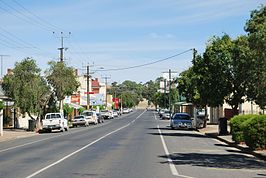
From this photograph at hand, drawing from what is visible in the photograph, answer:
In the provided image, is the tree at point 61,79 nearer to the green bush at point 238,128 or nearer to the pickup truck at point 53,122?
the pickup truck at point 53,122

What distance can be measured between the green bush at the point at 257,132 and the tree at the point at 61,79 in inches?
1329

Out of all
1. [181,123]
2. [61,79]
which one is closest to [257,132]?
[181,123]

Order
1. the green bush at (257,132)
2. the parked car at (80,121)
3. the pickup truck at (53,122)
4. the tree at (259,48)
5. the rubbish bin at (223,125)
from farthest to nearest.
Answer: the parked car at (80,121)
the pickup truck at (53,122)
the rubbish bin at (223,125)
the green bush at (257,132)
the tree at (259,48)

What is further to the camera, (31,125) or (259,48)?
(31,125)

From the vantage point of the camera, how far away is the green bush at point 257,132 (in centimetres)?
2309

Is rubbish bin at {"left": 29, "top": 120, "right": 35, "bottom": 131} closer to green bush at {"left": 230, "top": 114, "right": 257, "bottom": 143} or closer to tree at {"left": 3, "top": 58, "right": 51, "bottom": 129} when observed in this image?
tree at {"left": 3, "top": 58, "right": 51, "bottom": 129}

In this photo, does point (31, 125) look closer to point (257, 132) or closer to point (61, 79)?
point (61, 79)

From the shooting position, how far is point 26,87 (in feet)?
163

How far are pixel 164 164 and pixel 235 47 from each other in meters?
18.1

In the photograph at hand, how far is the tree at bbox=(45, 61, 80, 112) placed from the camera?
54.9m

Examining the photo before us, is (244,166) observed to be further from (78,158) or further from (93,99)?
(93,99)

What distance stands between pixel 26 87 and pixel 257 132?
30824mm

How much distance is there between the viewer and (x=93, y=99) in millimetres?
119688

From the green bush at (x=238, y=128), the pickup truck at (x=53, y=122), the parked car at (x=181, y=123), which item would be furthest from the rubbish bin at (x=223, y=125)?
the pickup truck at (x=53, y=122)
